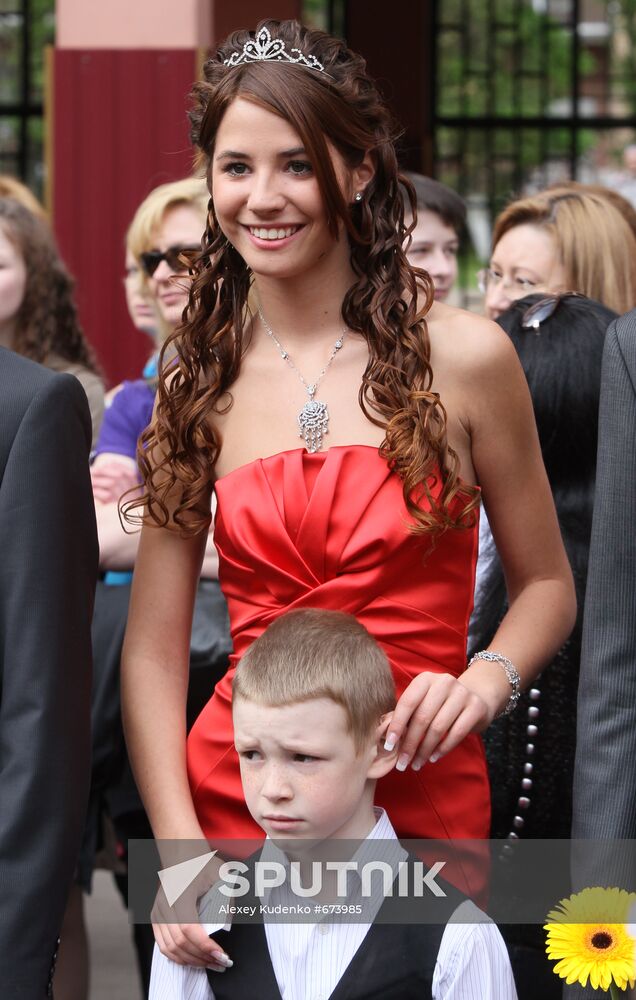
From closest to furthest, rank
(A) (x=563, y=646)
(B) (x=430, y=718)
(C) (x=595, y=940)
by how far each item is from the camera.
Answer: (C) (x=595, y=940), (B) (x=430, y=718), (A) (x=563, y=646)

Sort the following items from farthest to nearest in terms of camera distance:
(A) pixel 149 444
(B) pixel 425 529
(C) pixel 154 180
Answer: (C) pixel 154 180 < (A) pixel 149 444 < (B) pixel 425 529

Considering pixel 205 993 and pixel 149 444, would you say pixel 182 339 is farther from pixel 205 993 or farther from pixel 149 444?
pixel 205 993

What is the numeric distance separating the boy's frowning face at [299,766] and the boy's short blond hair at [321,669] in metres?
0.02

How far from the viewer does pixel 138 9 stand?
277 inches

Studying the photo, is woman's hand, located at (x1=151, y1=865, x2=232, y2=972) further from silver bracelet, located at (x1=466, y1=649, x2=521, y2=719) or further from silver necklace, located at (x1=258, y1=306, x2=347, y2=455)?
silver necklace, located at (x1=258, y1=306, x2=347, y2=455)

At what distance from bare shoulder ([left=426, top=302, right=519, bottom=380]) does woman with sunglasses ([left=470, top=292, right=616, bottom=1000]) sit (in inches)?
19.7

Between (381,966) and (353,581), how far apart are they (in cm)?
61

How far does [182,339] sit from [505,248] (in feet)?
5.07

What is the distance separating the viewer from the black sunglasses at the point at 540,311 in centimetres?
329

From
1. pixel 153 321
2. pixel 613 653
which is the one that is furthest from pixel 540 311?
pixel 153 321

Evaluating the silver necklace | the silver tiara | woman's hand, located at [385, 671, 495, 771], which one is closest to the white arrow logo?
woman's hand, located at [385, 671, 495, 771]

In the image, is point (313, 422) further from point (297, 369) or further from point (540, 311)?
point (540, 311)

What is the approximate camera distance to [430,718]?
7.84ft

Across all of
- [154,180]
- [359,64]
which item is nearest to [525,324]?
[359,64]
